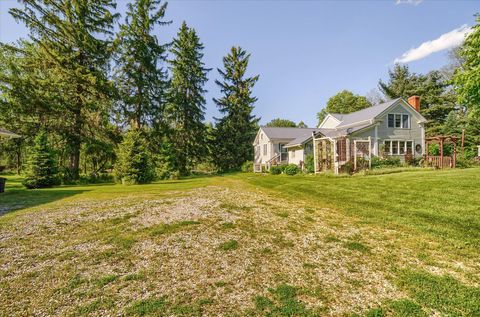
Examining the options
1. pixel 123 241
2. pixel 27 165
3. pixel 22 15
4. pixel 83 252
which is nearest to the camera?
pixel 83 252

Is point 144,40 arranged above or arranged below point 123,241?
above

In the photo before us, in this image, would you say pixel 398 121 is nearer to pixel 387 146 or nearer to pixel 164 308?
pixel 387 146

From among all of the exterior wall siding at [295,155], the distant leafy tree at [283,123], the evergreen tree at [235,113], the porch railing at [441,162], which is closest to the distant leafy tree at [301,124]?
the distant leafy tree at [283,123]

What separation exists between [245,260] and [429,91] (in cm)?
4424

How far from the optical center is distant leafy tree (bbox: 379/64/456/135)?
3503cm

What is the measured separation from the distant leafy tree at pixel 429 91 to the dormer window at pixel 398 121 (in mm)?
14596

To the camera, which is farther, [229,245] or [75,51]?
[75,51]

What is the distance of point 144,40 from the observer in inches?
956

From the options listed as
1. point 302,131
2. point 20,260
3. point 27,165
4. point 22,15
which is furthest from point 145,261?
point 302,131

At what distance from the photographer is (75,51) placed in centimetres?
1906

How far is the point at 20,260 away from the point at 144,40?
2474 centimetres

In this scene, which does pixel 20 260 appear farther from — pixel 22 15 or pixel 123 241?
pixel 22 15

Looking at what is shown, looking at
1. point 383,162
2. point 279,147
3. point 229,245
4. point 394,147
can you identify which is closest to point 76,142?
point 229,245

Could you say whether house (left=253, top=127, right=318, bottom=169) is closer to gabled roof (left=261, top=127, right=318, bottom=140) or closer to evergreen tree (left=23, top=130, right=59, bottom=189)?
gabled roof (left=261, top=127, right=318, bottom=140)
